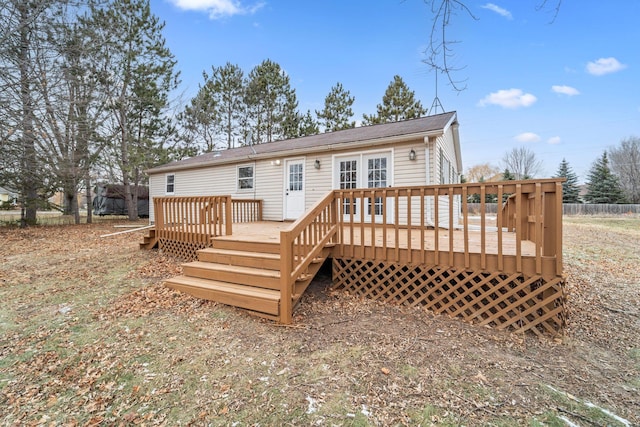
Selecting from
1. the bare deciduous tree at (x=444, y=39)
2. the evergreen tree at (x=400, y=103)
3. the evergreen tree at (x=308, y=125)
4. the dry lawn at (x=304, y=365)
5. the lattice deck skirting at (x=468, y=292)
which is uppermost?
the evergreen tree at (x=400, y=103)

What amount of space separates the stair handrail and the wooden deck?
0.01 m

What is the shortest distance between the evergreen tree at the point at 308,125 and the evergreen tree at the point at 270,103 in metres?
0.48

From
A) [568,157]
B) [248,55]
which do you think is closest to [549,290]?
[248,55]

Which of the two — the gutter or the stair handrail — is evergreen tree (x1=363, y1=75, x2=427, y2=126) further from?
the stair handrail

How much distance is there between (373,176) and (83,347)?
21.1 ft

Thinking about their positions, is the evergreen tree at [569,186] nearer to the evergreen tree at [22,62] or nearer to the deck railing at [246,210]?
the deck railing at [246,210]

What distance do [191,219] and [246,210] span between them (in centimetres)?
298

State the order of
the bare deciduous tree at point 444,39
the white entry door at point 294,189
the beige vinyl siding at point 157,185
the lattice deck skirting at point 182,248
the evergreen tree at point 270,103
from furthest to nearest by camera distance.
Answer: the evergreen tree at point 270,103 < the beige vinyl siding at point 157,185 < the white entry door at point 294,189 < the lattice deck skirting at point 182,248 < the bare deciduous tree at point 444,39

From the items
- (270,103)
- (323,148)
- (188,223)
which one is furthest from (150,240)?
(270,103)

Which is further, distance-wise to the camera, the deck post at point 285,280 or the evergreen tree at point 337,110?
the evergreen tree at point 337,110

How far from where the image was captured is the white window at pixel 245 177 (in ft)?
33.2

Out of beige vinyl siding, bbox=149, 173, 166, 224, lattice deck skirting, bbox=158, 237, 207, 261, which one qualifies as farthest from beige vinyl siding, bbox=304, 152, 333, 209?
beige vinyl siding, bbox=149, 173, 166, 224

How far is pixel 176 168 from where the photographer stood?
40.9 ft

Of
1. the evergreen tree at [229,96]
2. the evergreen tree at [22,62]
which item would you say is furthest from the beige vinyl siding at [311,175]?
the evergreen tree at [229,96]
